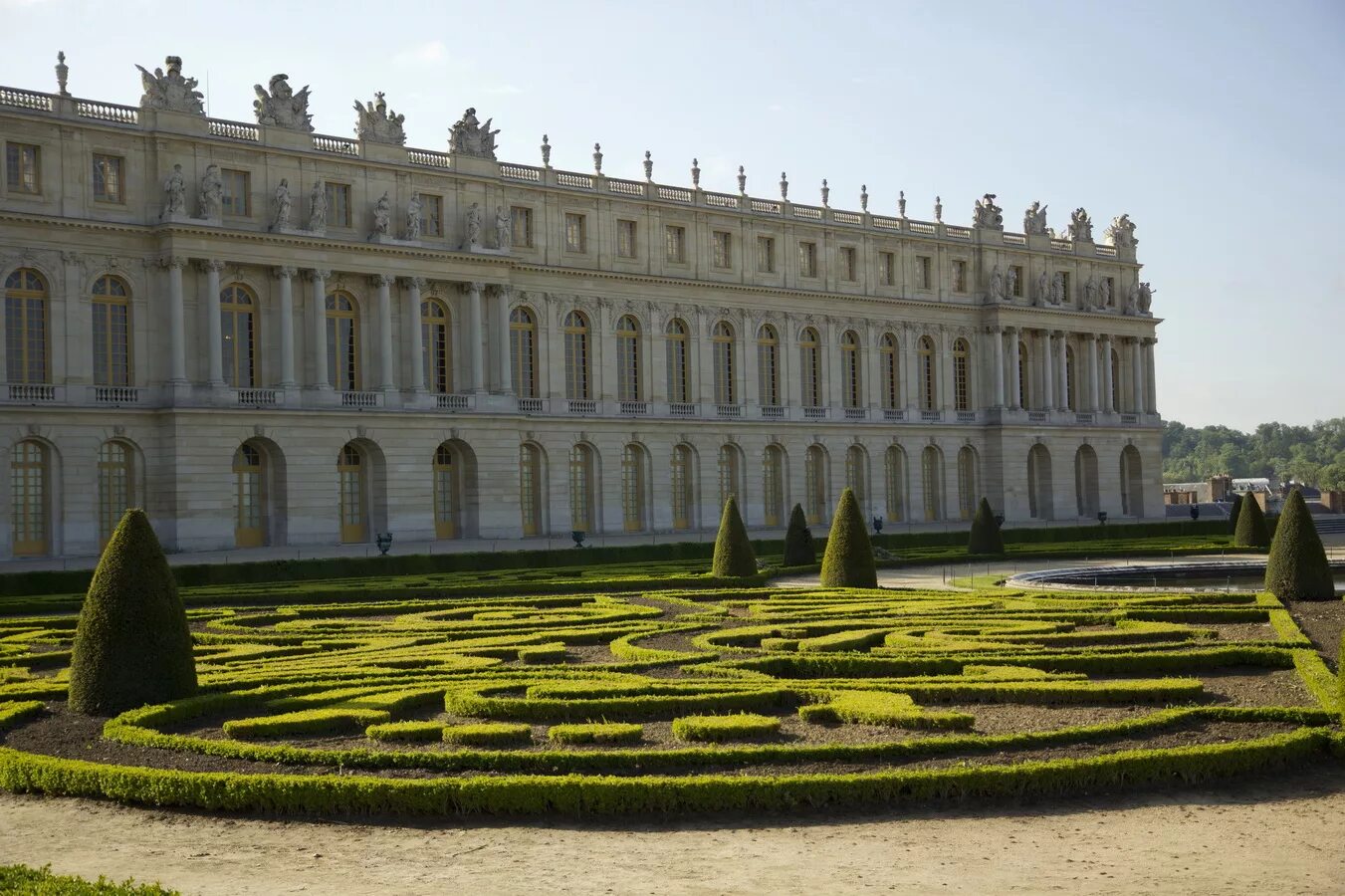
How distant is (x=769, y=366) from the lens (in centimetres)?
6644

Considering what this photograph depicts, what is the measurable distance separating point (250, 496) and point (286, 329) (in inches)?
237

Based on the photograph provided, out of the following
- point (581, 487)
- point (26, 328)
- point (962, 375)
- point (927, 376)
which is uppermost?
point (26, 328)

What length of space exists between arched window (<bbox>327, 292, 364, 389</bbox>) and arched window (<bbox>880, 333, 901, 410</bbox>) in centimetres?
2770

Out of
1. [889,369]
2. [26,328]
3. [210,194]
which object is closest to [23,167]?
[26,328]

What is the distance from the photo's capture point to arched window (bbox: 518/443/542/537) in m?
58.6

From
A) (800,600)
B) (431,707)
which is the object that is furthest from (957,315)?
(431,707)

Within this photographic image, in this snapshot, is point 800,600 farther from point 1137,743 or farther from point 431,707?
point 1137,743

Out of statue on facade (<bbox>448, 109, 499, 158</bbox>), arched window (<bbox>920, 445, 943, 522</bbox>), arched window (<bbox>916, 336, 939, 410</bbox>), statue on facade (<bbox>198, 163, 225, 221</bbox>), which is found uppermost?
statue on facade (<bbox>448, 109, 499, 158</bbox>)

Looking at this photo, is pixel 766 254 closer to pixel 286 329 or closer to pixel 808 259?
pixel 808 259

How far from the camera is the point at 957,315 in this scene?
73.2m

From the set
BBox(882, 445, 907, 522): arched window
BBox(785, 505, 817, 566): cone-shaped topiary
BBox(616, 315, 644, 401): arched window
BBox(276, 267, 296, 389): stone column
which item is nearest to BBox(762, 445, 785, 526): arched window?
BBox(882, 445, 907, 522): arched window

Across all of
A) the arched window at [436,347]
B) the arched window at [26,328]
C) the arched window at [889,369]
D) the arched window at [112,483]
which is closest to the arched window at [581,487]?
the arched window at [436,347]

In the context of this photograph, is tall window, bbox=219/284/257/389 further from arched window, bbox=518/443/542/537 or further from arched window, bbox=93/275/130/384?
arched window, bbox=518/443/542/537

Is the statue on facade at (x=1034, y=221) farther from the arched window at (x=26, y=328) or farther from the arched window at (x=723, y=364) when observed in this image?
the arched window at (x=26, y=328)
